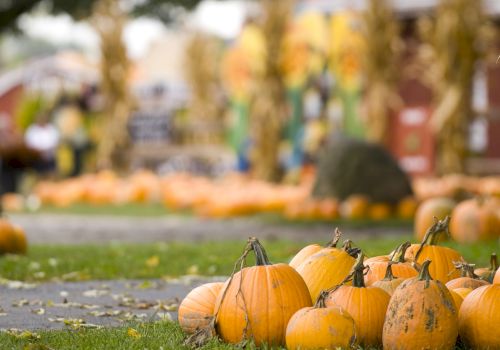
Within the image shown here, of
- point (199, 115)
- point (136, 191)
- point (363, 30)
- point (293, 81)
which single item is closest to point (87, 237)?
point (136, 191)

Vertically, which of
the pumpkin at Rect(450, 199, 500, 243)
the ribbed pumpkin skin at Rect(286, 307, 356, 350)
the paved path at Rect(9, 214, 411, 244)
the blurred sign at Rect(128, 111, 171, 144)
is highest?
the blurred sign at Rect(128, 111, 171, 144)

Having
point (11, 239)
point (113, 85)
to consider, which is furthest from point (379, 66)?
point (11, 239)

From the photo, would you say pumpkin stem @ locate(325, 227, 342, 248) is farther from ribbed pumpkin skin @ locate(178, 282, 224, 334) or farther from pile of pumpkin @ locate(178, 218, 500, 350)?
ribbed pumpkin skin @ locate(178, 282, 224, 334)

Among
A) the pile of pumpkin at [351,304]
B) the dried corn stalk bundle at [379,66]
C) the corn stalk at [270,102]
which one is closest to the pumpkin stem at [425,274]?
the pile of pumpkin at [351,304]

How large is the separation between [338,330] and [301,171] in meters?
15.8

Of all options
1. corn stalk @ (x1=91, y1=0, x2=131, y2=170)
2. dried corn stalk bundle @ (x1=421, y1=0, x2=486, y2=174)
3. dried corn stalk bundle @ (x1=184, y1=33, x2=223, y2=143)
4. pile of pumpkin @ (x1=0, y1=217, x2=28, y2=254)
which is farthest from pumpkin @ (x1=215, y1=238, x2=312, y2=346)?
dried corn stalk bundle @ (x1=184, y1=33, x2=223, y2=143)

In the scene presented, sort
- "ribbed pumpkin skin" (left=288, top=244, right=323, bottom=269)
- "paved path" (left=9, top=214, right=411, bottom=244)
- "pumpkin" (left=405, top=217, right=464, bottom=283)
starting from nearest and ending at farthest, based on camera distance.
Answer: "pumpkin" (left=405, top=217, right=464, bottom=283) < "ribbed pumpkin skin" (left=288, top=244, right=323, bottom=269) < "paved path" (left=9, top=214, right=411, bottom=244)

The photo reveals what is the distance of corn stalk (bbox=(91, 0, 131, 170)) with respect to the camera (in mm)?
20922

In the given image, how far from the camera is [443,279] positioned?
14.5 ft

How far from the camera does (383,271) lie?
13.9 ft

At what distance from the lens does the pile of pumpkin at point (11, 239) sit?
7.98 meters

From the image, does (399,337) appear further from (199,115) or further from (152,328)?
(199,115)

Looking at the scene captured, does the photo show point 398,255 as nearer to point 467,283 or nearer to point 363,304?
point 467,283

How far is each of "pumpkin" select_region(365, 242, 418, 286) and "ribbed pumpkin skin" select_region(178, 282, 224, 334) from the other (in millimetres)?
627
